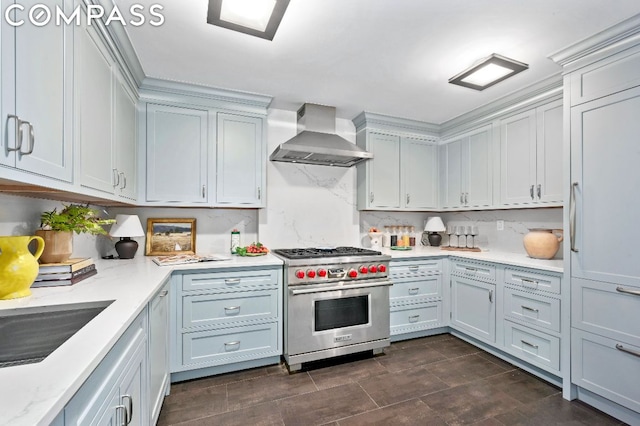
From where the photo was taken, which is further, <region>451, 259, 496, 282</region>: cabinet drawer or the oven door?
<region>451, 259, 496, 282</region>: cabinet drawer

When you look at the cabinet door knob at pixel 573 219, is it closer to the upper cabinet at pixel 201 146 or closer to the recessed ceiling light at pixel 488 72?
the recessed ceiling light at pixel 488 72

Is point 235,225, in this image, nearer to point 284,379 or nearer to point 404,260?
point 284,379

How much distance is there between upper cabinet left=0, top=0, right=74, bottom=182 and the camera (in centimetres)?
97

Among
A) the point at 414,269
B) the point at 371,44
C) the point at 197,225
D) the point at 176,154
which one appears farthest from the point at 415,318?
the point at 176,154

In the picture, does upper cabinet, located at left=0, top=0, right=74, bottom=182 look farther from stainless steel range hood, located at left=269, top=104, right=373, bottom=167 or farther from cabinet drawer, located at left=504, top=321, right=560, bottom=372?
cabinet drawer, located at left=504, top=321, right=560, bottom=372

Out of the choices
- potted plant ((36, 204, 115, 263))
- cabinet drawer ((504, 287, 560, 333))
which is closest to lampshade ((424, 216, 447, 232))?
cabinet drawer ((504, 287, 560, 333))

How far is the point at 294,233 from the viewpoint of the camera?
338 centimetres

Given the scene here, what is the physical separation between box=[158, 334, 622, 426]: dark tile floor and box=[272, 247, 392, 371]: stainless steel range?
6.6 inches

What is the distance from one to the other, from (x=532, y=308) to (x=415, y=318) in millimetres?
1070

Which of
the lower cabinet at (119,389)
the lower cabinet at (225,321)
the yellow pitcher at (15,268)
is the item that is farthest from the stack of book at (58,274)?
the lower cabinet at (225,321)

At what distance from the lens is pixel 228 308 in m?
2.42

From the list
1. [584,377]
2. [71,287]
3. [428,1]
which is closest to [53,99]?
[71,287]

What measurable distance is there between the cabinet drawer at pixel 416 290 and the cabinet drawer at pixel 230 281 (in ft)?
4.13

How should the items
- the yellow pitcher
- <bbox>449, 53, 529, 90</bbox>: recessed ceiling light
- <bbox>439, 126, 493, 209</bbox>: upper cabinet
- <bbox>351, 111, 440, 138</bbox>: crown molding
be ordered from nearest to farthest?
1. the yellow pitcher
2. <bbox>449, 53, 529, 90</bbox>: recessed ceiling light
3. <bbox>439, 126, 493, 209</bbox>: upper cabinet
4. <bbox>351, 111, 440, 138</bbox>: crown molding
